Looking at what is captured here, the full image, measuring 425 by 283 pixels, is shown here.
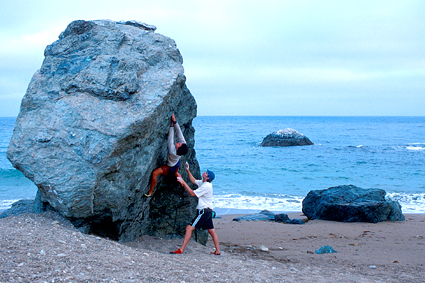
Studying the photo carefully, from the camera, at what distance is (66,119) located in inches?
200

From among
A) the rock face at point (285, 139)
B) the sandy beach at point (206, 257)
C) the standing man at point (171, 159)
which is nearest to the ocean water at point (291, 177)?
the sandy beach at point (206, 257)

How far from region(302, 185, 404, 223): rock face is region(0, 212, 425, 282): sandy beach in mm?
1310

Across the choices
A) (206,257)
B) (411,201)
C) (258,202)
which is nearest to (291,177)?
(258,202)

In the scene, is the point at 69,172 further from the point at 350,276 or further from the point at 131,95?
the point at 350,276

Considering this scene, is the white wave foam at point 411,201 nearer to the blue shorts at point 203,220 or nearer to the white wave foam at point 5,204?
the blue shorts at point 203,220

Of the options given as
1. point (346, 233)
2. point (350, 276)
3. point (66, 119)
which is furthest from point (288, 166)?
point (66, 119)

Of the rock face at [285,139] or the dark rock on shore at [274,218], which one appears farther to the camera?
the rock face at [285,139]

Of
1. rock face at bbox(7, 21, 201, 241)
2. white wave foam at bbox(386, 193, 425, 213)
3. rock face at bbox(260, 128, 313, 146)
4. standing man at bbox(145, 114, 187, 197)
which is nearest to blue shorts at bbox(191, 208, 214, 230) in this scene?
standing man at bbox(145, 114, 187, 197)

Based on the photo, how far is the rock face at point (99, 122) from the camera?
16.0 ft

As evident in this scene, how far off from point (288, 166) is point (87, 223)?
788 inches

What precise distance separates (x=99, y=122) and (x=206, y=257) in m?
2.95

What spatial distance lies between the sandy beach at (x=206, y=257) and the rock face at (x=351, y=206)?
1.31 metres

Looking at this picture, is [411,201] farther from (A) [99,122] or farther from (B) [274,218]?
(A) [99,122]

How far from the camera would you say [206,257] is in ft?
19.1
